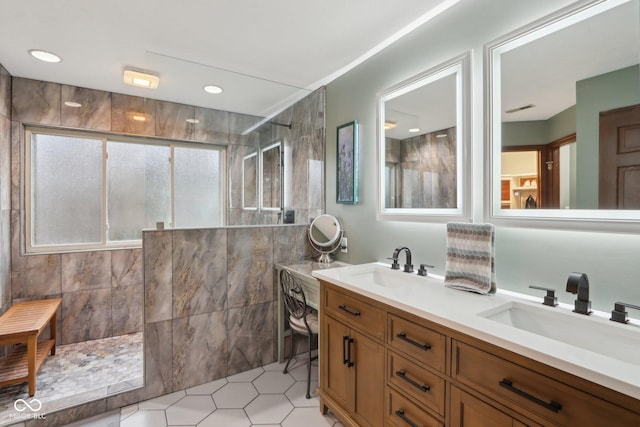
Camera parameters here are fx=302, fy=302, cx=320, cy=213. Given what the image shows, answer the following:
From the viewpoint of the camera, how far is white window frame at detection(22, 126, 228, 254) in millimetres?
2766

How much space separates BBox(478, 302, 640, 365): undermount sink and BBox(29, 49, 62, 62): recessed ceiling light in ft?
11.3

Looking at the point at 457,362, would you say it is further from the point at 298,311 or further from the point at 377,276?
the point at 298,311

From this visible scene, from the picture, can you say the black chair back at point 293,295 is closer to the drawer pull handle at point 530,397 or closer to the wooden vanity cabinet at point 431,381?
the wooden vanity cabinet at point 431,381

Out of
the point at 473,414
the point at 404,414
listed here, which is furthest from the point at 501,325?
the point at 404,414

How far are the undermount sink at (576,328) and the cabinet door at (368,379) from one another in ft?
1.93

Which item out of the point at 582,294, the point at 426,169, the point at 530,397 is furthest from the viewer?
the point at 426,169

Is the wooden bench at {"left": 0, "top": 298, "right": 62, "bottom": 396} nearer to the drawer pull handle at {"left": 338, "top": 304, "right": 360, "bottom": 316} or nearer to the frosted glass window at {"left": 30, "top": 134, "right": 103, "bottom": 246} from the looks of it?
the frosted glass window at {"left": 30, "top": 134, "right": 103, "bottom": 246}

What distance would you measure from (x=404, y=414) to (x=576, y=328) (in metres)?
0.79

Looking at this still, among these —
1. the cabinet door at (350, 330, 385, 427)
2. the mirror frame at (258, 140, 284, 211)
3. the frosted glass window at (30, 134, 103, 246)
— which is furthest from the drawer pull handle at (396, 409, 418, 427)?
the frosted glass window at (30, 134, 103, 246)

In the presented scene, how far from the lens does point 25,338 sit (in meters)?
2.11

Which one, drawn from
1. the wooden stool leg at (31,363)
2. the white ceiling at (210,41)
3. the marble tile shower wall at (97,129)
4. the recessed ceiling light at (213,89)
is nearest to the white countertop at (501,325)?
the marble tile shower wall at (97,129)

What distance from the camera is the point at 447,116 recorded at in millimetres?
1813

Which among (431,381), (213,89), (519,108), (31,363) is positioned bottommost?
(31,363)

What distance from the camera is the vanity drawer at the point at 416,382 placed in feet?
3.95
